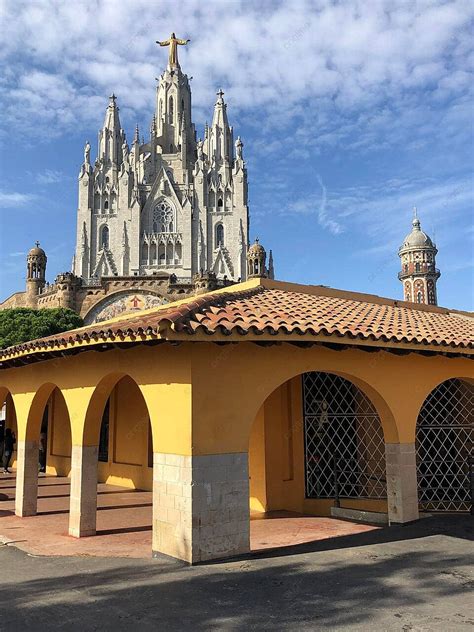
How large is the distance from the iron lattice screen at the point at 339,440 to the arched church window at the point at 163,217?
65531 millimetres

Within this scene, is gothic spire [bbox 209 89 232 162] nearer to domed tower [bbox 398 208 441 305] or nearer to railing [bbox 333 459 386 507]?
domed tower [bbox 398 208 441 305]

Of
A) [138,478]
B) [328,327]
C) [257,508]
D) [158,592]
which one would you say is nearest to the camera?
[158,592]

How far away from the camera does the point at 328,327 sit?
24.4 ft

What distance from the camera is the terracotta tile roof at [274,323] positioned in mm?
6539

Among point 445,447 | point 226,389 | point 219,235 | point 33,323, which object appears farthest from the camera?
point 219,235

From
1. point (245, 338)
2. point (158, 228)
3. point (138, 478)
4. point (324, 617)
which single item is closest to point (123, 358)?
point (245, 338)

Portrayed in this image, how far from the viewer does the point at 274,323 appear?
706cm

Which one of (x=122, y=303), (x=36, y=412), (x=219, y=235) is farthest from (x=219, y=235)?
(x=36, y=412)

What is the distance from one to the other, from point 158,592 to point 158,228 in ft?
232

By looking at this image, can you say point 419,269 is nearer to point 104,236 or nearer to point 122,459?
point 104,236

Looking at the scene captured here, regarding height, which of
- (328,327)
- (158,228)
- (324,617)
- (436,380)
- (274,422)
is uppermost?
(158,228)

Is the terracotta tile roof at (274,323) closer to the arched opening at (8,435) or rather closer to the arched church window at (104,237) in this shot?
the arched opening at (8,435)

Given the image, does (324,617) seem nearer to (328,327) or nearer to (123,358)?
(328,327)

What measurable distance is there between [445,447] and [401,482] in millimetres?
2644
